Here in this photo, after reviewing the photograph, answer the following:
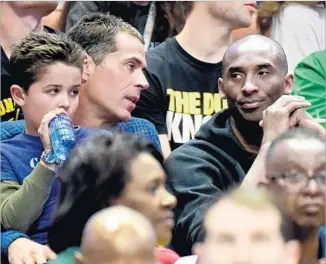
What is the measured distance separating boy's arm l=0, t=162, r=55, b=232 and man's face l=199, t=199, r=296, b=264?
2.02 ft

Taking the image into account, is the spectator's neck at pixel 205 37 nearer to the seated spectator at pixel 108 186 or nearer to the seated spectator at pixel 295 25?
the seated spectator at pixel 295 25

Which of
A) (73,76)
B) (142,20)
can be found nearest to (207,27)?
(142,20)

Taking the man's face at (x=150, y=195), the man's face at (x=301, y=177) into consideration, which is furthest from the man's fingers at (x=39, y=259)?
the man's face at (x=301, y=177)

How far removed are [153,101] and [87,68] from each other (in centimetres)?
23

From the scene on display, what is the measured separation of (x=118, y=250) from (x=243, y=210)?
6.4 inches

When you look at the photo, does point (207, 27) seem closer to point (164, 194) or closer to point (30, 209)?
point (30, 209)

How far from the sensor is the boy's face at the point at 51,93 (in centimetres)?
221

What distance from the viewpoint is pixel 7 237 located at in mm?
2104

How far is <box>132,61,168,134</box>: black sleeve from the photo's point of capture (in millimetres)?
2646

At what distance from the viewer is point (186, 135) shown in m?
2.61

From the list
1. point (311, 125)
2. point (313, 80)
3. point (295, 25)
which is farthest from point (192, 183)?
point (295, 25)

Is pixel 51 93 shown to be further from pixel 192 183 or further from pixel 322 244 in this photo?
pixel 322 244

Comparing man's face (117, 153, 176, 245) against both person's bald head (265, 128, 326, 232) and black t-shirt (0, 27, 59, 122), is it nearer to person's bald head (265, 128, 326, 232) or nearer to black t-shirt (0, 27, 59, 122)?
person's bald head (265, 128, 326, 232)

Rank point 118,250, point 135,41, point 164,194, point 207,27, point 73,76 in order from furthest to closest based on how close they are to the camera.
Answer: point 207,27, point 135,41, point 73,76, point 164,194, point 118,250
